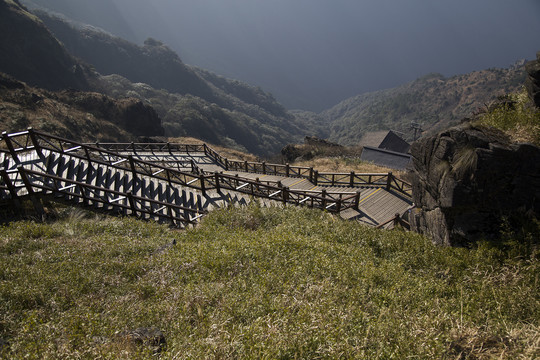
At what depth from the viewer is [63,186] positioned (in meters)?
9.27

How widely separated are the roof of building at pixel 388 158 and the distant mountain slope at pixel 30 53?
62.3m

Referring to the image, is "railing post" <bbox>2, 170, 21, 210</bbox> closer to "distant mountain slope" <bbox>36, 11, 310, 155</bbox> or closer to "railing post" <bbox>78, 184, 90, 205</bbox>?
"railing post" <bbox>78, 184, 90, 205</bbox>

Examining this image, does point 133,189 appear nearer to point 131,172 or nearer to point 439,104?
point 131,172

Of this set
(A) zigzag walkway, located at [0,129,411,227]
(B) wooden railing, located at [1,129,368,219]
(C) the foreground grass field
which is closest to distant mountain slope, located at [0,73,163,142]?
(B) wooden railing, located at [1,129,368,219]

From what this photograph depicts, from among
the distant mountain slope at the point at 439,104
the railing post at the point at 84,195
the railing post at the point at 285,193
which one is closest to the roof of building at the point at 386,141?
the railing post at the point at 285,193

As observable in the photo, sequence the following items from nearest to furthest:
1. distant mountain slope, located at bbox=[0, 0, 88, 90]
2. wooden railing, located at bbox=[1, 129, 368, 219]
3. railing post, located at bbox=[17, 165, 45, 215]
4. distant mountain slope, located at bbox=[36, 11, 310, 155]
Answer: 1. railing post, located at bbox=[17, 165, 45, 215]
2. wooden railing, located at bbox=[1, 129, 368, 219]
3. distant mountain slope, located at bbox=[0, 0, 88, 90]
4. distant mountain slope, located at bbox=[36, 11, 310, 155]

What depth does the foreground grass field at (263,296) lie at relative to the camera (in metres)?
3.42

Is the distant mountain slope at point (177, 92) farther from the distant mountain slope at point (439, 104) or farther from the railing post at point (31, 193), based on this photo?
the railing post at point (31, 193)

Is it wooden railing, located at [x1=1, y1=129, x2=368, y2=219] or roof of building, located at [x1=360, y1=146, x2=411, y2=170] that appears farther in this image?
roof of building, located at [x1=360, y1=146, x2=411, y2=170]

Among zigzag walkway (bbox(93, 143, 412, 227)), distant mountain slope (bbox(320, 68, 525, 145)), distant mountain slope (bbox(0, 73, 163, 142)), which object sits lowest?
zigzag walkway (bbox(93, 143, 412, 227))

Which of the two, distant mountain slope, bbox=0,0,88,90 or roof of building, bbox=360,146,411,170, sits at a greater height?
distant mountain slope, bbox=0,0,88,90

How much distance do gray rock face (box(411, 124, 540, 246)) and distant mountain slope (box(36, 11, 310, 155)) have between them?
71234mm

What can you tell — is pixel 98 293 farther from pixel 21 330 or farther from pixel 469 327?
pixel 469 327

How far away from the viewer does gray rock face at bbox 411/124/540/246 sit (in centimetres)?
624
